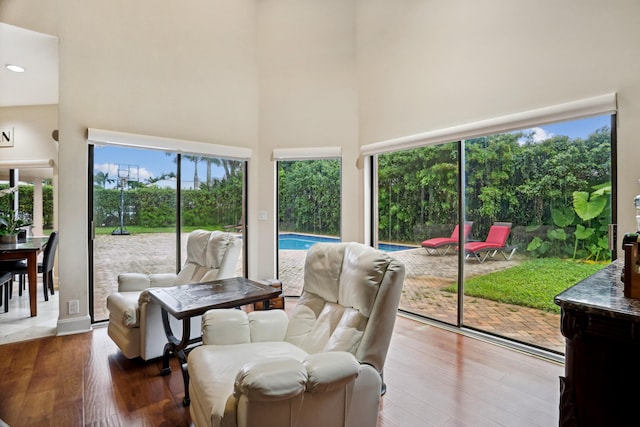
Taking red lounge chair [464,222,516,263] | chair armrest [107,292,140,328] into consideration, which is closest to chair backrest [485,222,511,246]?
red lounge chair [464,222,516,263]

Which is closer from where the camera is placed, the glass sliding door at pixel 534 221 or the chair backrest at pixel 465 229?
the glass sliding door at pixel 534 221

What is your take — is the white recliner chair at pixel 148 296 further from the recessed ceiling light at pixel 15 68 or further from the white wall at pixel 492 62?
the recessed ceiling light at pixel 15 68

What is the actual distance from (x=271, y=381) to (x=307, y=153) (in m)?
3.64

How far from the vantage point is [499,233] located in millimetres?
3250

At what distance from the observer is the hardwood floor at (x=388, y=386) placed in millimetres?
2041

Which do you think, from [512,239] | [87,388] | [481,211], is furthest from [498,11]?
[87,388]

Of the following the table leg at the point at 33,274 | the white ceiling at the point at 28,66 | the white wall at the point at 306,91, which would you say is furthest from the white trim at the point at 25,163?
the white wall at the point at 306,91

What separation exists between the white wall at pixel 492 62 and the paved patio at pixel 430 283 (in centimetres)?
115

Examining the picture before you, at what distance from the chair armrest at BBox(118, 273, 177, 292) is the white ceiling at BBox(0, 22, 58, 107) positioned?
2.60m

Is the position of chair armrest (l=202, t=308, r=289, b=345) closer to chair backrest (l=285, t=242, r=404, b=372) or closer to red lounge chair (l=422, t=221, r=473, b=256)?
chair backrest (l=285, t=242, r=404, b=372)

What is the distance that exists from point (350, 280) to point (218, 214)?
317 centimetres

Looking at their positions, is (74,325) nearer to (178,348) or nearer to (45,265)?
(45,265)

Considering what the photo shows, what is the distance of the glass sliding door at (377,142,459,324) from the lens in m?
3.62

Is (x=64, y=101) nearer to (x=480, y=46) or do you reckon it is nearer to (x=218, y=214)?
(x=218, y=214)
